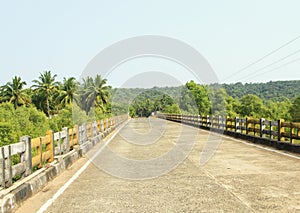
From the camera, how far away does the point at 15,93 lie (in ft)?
304

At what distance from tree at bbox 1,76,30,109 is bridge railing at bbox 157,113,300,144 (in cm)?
6295

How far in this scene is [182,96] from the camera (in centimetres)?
13538

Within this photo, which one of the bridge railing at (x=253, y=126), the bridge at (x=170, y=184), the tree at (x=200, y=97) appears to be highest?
the tree at (x=200, y=97)

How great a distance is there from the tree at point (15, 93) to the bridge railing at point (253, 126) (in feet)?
207

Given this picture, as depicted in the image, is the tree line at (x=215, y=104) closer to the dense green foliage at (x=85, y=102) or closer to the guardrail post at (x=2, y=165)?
the dense green foliage at (x=85, y=102)

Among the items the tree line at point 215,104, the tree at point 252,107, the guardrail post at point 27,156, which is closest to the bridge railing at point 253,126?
the guardrail post at point 27,156

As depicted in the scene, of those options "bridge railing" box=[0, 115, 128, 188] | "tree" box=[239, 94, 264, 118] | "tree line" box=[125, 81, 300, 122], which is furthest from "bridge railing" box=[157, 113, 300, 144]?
"tree" box=[239, 94, 264, 118]

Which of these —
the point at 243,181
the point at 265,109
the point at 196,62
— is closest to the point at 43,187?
the point at 243,181

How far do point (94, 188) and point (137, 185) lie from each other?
3.25 ft

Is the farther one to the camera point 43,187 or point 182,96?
point 182,96

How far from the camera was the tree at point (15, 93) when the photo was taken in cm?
9238

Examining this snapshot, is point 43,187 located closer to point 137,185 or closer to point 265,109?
point 137,185

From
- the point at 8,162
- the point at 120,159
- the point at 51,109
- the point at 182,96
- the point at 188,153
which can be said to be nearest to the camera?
the point at 8,162

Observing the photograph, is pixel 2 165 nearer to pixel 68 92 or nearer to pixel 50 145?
pixel 50 145
